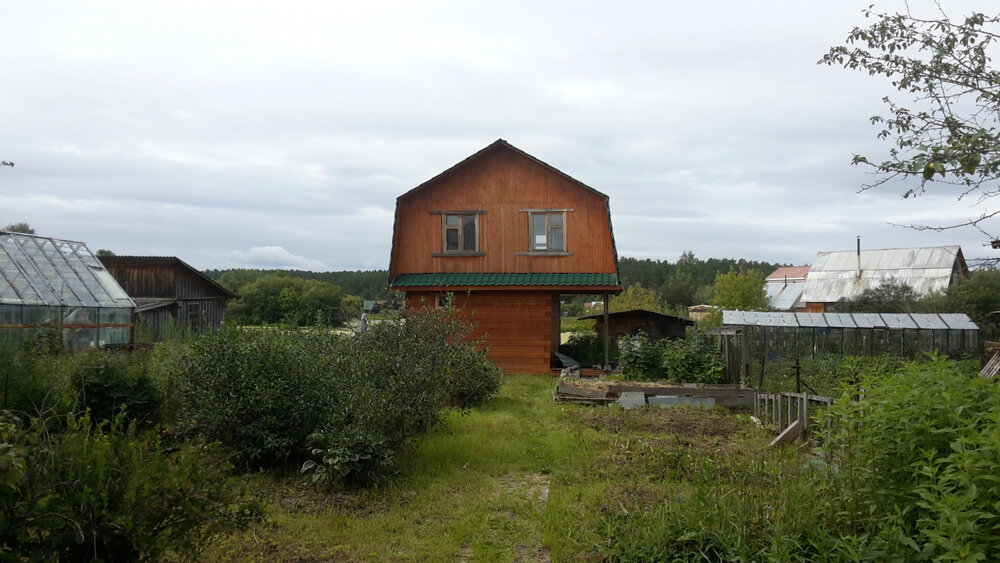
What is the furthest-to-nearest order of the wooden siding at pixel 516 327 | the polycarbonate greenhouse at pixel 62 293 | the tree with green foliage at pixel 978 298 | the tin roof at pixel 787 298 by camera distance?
the tin roof at pixel 787 298
the tree with green foliage at pixel 978 298
the wooden siding at pixel 516 327
the polycarbonate greenhouse at pixel 62 293

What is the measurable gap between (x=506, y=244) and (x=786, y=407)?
12.2 m

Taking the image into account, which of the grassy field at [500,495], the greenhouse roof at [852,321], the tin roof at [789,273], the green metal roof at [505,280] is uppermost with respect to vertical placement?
the tin roof at [789,273]

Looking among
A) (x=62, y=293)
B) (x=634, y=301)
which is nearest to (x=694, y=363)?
(x=62, y=293)

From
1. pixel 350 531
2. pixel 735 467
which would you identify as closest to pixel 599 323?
pixel 735 467

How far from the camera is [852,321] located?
2202 centimetres

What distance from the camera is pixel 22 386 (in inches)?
345

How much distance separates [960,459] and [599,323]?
2405cm

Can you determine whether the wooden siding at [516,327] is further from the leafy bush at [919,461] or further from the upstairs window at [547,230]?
the leafy bush at [919,461]

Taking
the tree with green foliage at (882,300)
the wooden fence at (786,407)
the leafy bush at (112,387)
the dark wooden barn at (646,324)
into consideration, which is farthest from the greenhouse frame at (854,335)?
the tree with green foliage at (882,300)

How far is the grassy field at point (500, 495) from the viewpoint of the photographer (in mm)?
5984

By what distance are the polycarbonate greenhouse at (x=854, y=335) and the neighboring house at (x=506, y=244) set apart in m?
5.29

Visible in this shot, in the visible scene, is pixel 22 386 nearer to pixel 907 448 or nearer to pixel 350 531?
pixel 350 531

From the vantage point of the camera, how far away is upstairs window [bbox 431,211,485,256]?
2250cm

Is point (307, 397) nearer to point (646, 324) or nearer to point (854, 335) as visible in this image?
point (854, 335)
